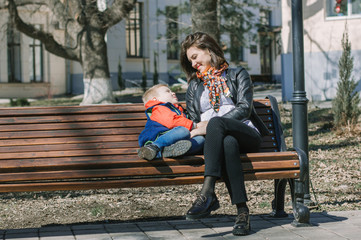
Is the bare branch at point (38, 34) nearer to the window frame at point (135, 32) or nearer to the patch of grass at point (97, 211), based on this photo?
the window frame at point (135, 32)

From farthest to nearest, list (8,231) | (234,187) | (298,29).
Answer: (298,29) < (8,231) < (234,187)

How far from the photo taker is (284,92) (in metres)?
19.0

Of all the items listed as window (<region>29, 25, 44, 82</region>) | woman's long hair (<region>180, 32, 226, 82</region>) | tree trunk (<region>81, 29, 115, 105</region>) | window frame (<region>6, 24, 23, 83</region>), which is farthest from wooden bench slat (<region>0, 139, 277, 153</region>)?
window (<region>29, 25, 44, 82</region>)

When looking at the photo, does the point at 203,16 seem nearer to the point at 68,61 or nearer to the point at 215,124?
the point at 215,124

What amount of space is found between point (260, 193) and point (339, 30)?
1289 centimetres

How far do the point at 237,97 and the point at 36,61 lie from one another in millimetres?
25335

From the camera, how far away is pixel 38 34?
19.2 metres

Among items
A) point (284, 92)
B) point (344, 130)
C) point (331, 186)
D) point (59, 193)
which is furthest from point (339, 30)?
point (59, 193)

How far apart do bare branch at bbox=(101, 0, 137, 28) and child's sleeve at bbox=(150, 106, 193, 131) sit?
13.1 metres

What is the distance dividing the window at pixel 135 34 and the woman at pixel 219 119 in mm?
26600

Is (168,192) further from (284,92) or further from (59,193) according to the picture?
(284,92)

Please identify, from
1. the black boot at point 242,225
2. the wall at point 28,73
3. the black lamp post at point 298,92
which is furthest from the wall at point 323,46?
the black boot at point 242,225

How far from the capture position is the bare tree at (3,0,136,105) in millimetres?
18578

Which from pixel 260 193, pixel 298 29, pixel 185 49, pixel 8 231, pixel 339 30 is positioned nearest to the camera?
pixel 8 231
